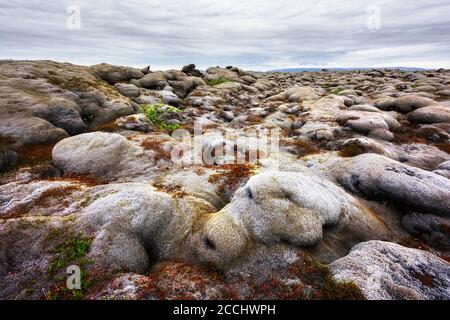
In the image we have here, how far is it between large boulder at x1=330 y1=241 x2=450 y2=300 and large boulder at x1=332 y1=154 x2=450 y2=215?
7.04m

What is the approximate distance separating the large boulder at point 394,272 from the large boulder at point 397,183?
7.04 meters

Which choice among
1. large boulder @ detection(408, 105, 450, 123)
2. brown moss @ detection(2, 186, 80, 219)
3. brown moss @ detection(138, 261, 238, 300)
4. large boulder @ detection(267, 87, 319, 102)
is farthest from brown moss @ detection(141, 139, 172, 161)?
large boulder @ detection(267, 87, 319, 102)

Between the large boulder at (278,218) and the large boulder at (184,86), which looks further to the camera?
the large boulder at (184,86)

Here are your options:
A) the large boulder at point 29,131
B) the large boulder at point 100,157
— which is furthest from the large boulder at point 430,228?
the large boulder at point 29,131

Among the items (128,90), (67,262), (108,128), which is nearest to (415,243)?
(67,262)

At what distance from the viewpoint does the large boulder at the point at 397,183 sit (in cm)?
2064

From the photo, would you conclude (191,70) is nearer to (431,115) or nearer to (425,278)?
(431,115)

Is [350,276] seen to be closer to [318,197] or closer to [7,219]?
[318,197]

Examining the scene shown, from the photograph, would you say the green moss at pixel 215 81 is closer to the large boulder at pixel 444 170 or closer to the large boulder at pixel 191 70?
the large boulder at pixel 191 70

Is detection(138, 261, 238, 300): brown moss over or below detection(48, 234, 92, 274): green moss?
below

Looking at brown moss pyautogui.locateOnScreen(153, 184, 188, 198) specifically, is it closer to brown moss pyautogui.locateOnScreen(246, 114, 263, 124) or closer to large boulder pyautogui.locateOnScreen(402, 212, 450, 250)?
large boulder pyautogui.locateOnScreen(402, 212, 450, 250)

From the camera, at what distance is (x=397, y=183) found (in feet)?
72.8

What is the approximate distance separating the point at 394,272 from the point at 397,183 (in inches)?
423

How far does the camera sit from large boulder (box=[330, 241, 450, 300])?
1266cm
